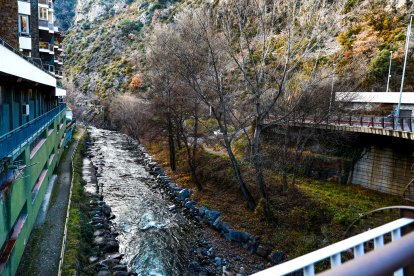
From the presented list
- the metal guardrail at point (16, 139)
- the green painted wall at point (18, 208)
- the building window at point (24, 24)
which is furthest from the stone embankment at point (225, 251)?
the building window at point (24, 24)

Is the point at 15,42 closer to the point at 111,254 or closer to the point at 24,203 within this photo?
the point at 24,203

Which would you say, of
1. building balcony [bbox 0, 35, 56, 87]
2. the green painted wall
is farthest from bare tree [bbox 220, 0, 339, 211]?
the green painted wall

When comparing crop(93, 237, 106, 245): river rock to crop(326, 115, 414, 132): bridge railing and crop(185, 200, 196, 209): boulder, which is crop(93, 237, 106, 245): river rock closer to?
crop(185, 200, 196, 209): boulder

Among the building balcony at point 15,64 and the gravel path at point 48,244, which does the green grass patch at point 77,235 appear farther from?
the building balcony at point 15,64

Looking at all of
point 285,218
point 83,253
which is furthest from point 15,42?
point 285,218

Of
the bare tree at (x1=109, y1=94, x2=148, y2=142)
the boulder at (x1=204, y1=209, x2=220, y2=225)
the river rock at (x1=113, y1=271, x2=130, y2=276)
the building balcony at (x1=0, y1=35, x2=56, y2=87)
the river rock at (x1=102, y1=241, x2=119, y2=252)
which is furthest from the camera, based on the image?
the bare tree at (x1=109, y1=94, x2=148, y2=142)

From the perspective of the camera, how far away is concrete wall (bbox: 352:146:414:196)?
62.4 ft

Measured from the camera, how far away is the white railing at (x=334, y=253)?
175 cm

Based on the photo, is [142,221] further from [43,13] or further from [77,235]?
[43,13]

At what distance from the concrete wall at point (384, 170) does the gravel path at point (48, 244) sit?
63.3ft

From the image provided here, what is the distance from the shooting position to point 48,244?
12.5 meters

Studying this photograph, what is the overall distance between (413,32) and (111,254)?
36.4m

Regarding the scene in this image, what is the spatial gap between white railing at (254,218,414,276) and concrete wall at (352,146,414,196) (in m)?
19.6

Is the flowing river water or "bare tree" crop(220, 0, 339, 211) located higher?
"bare tree" crop(220, 0, 339, 211)
